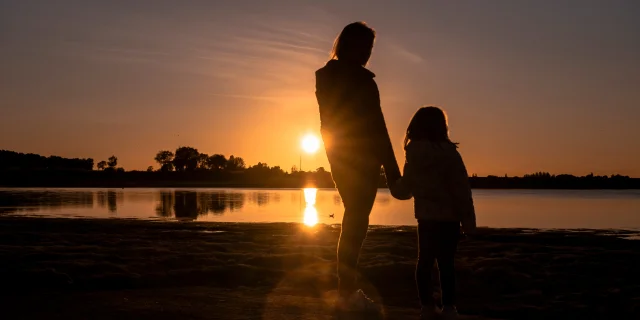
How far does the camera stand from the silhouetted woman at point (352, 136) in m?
5.10

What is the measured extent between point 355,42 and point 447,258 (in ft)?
6.80

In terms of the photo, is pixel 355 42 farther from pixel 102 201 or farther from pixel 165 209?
pixel 102 201

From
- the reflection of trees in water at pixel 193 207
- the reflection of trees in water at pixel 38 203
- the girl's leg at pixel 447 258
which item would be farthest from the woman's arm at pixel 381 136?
the reflection of trees in water at pixel 38 203

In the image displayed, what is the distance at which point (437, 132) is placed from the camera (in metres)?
5.12

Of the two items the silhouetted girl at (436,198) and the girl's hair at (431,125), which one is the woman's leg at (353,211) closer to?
the silhouetted girl at (436,198)

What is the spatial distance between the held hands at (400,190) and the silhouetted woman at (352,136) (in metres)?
0.06

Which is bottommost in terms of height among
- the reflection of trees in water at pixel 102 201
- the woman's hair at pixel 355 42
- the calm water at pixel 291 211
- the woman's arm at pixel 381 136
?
the calm water at pixel 291 211

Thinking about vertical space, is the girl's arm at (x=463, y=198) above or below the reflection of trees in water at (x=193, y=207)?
above

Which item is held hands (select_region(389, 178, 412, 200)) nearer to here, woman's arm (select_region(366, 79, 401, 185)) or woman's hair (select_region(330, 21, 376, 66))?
woman's arm (select_region(366, 79, 401, 185))

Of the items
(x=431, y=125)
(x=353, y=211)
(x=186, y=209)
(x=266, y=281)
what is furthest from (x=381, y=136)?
(x=186, y=209)

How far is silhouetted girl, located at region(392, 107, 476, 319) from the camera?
490cm

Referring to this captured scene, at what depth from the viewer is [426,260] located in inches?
195

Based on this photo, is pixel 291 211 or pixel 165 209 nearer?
pixel 165 209

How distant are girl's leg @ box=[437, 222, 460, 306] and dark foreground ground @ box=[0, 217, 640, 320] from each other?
37cm
